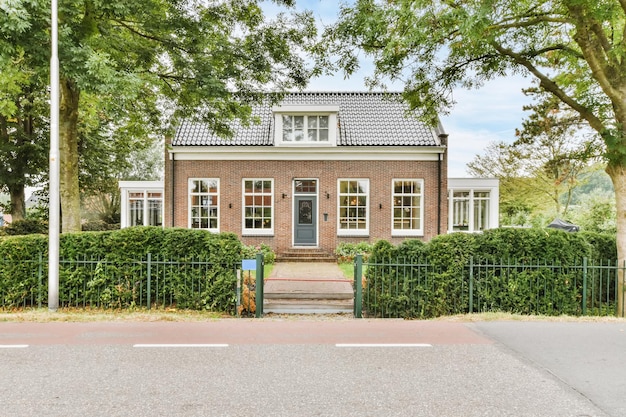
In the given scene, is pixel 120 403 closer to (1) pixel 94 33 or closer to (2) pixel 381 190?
(1) pixel 94 33

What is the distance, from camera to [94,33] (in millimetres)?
9492

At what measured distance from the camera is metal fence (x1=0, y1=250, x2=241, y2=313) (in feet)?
27.2

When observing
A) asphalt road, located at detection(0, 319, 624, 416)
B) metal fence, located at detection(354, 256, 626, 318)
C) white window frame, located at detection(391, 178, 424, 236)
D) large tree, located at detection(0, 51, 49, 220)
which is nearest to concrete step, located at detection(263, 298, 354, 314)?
metal fence, located at detection(354, 256, 626, 318)

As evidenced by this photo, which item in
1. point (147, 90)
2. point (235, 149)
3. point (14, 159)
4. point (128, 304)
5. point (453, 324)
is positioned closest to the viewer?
point (453, 324)

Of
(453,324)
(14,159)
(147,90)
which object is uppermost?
(147,90)

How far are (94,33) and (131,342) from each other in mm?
7245

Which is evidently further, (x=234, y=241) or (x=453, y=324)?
(x=234, y=241)

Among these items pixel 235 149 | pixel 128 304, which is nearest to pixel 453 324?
pixel 128 304

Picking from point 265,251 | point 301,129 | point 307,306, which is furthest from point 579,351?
point 301,129

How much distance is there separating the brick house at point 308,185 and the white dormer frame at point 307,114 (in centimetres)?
4

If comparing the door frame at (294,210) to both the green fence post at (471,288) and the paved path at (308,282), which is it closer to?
the paved path at (308,282)

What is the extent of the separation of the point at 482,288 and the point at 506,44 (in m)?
5.60

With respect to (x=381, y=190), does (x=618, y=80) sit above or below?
above

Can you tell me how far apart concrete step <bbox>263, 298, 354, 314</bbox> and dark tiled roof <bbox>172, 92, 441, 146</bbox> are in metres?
9.39
